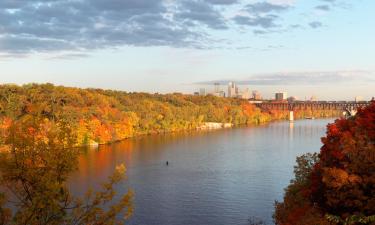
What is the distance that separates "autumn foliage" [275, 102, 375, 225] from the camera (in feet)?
66.7

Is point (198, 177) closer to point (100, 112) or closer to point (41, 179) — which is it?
point (41, 179)

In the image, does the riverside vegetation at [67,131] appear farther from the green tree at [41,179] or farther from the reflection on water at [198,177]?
Answer: the reflection on water at [198,177]

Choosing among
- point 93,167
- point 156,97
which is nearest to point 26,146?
point 93,167

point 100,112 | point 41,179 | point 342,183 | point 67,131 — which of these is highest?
point 67,131

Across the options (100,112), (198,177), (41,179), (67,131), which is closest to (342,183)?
(67,131)

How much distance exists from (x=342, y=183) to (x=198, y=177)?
30.1 metres

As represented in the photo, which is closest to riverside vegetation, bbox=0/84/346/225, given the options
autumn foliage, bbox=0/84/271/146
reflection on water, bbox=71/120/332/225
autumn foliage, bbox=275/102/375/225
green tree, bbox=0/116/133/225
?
green tree, bbox=0/116/133/225

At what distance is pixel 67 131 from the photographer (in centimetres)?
1014

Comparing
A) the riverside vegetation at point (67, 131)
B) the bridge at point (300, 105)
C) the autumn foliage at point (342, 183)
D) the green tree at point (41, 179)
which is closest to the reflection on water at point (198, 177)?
the riverside vegetation at point (67, 131)

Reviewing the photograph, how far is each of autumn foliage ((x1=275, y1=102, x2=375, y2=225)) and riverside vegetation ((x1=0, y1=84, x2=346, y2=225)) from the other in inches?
363

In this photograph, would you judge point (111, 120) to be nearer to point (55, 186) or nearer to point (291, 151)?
point (291, 151)

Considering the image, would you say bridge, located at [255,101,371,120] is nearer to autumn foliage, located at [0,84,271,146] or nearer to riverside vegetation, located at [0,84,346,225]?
riverside vegetation, located at [0,84,346,225]

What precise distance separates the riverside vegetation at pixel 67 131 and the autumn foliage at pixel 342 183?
9.23 meters

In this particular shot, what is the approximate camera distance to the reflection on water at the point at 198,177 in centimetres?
3638
